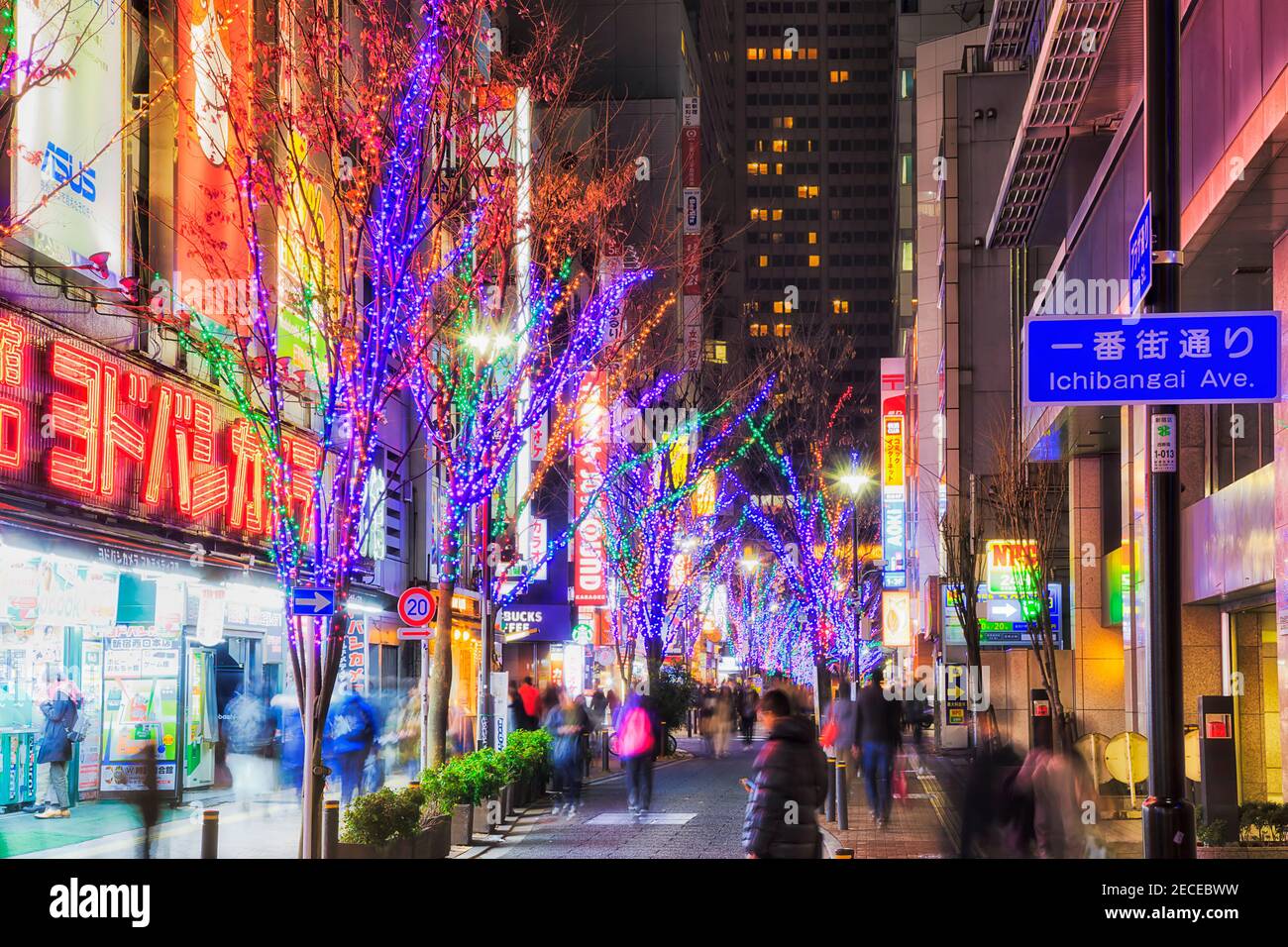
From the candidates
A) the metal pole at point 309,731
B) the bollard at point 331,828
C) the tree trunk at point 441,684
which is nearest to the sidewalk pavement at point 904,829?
the bollard at point 331,828

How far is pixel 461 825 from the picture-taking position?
58.1 ft

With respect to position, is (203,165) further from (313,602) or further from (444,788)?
(313,602)

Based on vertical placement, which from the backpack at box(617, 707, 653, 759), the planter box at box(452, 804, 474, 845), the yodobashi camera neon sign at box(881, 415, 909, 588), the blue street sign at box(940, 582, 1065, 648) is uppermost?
the yodobashi camera neon sign at box(881, 415, 909, 588)

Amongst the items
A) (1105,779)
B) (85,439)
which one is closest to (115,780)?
(85,439)

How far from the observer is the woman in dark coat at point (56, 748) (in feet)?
58.3

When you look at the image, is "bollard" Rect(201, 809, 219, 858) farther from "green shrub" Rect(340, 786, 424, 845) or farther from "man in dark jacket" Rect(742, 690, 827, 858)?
"man in dark jacket" Rect(742, 690, 827, 858)

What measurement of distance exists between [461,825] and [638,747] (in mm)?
3395

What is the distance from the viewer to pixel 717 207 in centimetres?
13462

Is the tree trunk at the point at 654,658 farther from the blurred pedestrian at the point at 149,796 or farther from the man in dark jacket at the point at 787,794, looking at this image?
the man in dark jacket at the point at 787,794

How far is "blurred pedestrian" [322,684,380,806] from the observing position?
19.4m

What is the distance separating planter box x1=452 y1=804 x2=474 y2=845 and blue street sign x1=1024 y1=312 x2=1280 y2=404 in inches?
437

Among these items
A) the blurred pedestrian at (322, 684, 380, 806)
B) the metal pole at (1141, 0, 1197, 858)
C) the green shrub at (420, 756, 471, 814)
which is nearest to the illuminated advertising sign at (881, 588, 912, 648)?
the blurred pedestrian at (322, 684, 380, 806)
